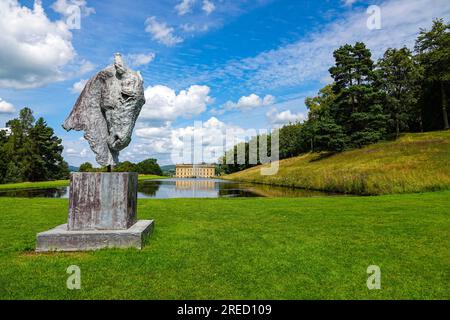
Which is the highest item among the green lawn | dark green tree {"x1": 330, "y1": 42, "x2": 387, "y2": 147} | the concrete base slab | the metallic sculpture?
dark green tree {"x1": 330, "y1": 42, "x2": 387, "y2": 147}

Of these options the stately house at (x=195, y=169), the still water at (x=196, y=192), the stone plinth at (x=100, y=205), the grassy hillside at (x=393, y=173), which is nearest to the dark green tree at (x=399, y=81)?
the grassy hillside at (x=393, y=173)

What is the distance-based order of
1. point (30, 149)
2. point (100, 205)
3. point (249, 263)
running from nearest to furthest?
point (249, 263) → point (100, 205) → point (30, 149)

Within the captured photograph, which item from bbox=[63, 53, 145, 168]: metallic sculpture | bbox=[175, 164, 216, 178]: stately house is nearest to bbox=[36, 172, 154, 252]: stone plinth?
bbox=[63, 53, 145, 168]: metallic sculpture

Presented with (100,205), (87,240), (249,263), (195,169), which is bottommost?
(249,263)

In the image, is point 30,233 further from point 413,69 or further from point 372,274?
point 413,69

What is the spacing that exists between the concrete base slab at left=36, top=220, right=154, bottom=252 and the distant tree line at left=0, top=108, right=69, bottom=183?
58.6m

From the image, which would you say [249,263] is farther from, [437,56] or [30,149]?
[30,149]

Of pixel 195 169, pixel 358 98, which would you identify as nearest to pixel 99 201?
pixel 358 98

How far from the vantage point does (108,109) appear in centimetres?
832

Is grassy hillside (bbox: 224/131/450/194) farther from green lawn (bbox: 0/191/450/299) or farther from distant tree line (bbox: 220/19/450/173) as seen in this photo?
green lawn (bbox: 0/191/450/299)

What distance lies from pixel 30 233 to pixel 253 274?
6.79m

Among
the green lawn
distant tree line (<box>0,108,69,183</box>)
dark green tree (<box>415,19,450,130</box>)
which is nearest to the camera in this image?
the green lawn

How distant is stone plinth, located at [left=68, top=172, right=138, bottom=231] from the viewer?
24.4ft

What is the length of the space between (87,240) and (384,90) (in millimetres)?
50919
